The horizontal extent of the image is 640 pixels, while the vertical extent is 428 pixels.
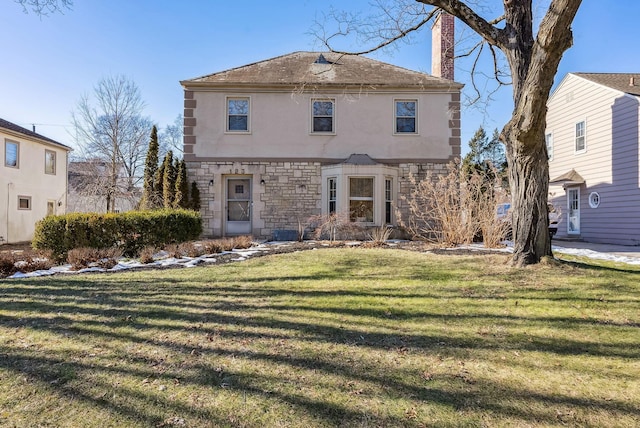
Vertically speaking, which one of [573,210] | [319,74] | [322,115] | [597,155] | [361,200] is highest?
[319,74]

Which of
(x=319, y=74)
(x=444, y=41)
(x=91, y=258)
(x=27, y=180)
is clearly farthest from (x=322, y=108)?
(x=27, y=180)

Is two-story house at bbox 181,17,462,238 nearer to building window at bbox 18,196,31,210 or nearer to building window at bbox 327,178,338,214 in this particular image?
building window at bbox 327,178,338,214

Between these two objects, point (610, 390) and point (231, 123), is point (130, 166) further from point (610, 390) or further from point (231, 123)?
point (610, 390)

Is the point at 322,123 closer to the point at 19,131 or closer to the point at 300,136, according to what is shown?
the point at 300,136

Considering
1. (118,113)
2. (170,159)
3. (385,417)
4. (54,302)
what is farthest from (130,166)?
(385,417)

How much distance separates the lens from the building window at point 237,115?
12383mm

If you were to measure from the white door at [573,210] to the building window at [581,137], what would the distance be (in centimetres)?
153

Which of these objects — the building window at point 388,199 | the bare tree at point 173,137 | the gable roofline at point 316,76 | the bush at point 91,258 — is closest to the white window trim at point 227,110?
the gable roofline at point 316,76

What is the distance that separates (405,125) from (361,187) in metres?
2.92

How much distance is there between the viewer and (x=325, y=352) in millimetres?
2791

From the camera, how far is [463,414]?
2.01 metres

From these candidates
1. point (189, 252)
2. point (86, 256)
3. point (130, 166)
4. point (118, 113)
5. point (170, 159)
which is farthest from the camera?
point (130, 166)

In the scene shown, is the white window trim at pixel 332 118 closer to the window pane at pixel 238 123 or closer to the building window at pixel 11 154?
the window pane at pixel 238 123

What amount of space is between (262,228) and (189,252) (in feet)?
15.7
